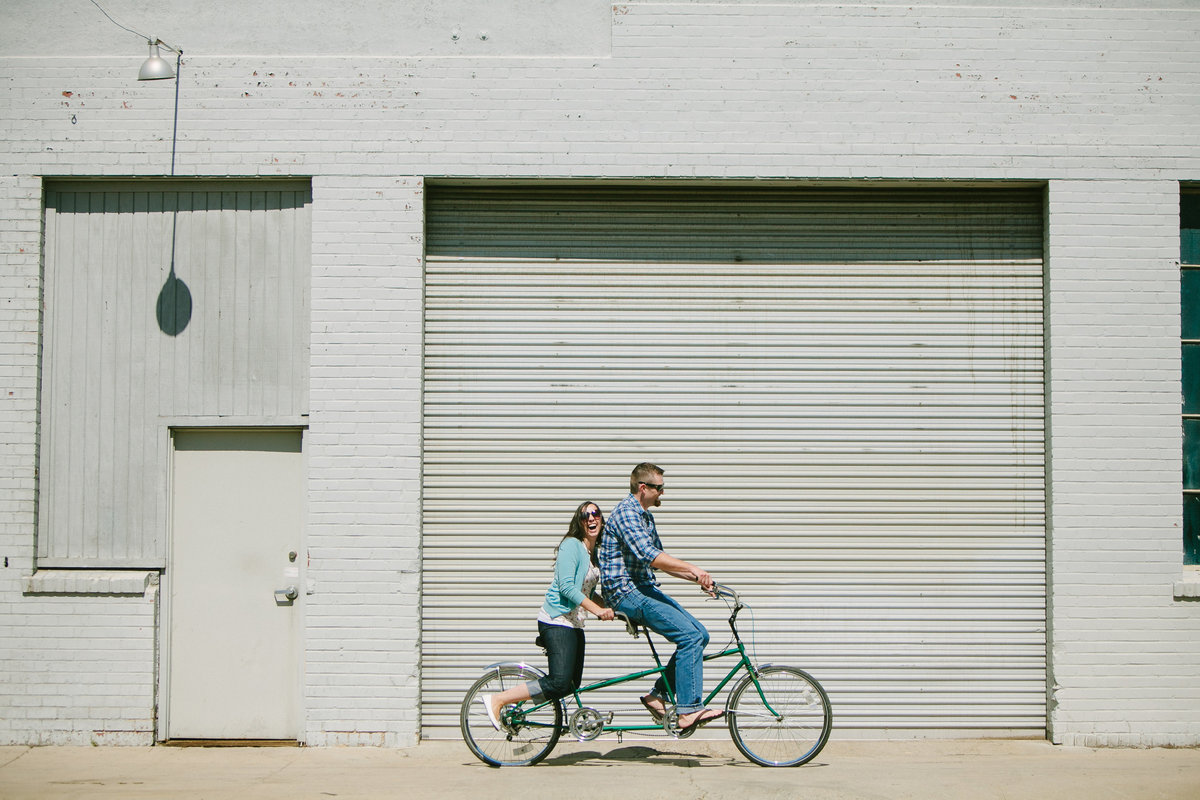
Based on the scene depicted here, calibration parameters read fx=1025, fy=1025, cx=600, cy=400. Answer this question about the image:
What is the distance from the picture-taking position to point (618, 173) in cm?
749

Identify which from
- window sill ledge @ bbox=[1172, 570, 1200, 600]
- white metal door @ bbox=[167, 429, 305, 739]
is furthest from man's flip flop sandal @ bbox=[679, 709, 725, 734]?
window sill ledge @ bbox=[1172, 570, 1200, 600]

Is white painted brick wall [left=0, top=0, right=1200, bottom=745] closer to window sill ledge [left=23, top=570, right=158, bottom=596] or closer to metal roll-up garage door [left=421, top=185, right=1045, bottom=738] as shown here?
window sill ledge [left=23, top=570, right=158, bottom=596]

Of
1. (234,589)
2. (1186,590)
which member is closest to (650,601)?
(234,589)

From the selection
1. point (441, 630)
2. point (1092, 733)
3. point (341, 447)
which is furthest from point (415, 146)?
point (1092, 733)

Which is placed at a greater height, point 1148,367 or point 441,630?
point 1148,367

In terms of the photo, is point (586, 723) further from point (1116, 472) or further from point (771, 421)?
point (1116, 472)

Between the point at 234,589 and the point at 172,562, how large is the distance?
1.59 feet

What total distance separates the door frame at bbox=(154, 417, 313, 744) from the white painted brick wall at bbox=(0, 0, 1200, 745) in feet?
0.29

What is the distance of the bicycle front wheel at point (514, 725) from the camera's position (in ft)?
21.7

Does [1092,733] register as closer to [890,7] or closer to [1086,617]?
[1086,617]

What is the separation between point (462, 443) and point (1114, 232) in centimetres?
504

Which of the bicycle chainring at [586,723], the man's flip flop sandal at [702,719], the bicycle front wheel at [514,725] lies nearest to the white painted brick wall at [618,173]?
the bicycle front wheel at [514,725]

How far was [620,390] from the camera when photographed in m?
7.65

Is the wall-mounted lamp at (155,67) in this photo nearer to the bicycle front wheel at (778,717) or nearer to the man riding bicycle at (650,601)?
the man riding bicycle at (650,601)
